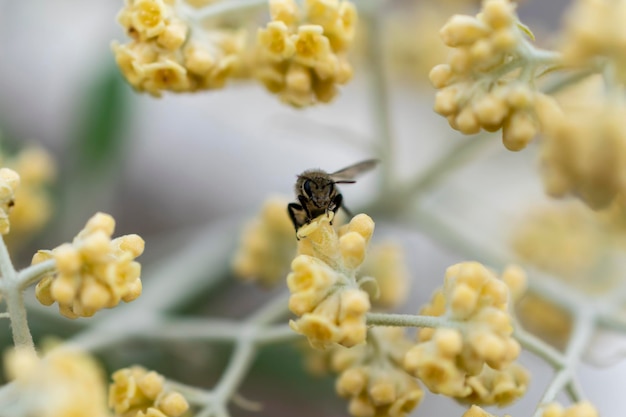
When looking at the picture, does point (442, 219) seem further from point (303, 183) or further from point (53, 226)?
point (53, 226)

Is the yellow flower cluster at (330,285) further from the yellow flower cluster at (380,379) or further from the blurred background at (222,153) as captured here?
the blurred background at (222,153)

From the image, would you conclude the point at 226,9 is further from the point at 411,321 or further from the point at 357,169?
the point at 411,321

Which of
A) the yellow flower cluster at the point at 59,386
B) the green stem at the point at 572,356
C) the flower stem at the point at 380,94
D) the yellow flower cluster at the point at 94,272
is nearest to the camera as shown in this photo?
the yellow flower cluster at the point at 59,386

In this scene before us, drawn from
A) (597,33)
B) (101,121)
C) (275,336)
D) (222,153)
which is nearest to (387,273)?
(275,336)

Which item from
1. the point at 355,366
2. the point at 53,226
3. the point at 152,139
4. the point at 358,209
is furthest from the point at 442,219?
the point at 152,139

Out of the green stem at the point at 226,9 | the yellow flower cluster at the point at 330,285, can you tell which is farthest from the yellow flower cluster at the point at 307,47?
the yellow flower cluster at the point at 330,285

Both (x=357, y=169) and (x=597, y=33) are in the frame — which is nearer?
(x=597, y=33)
